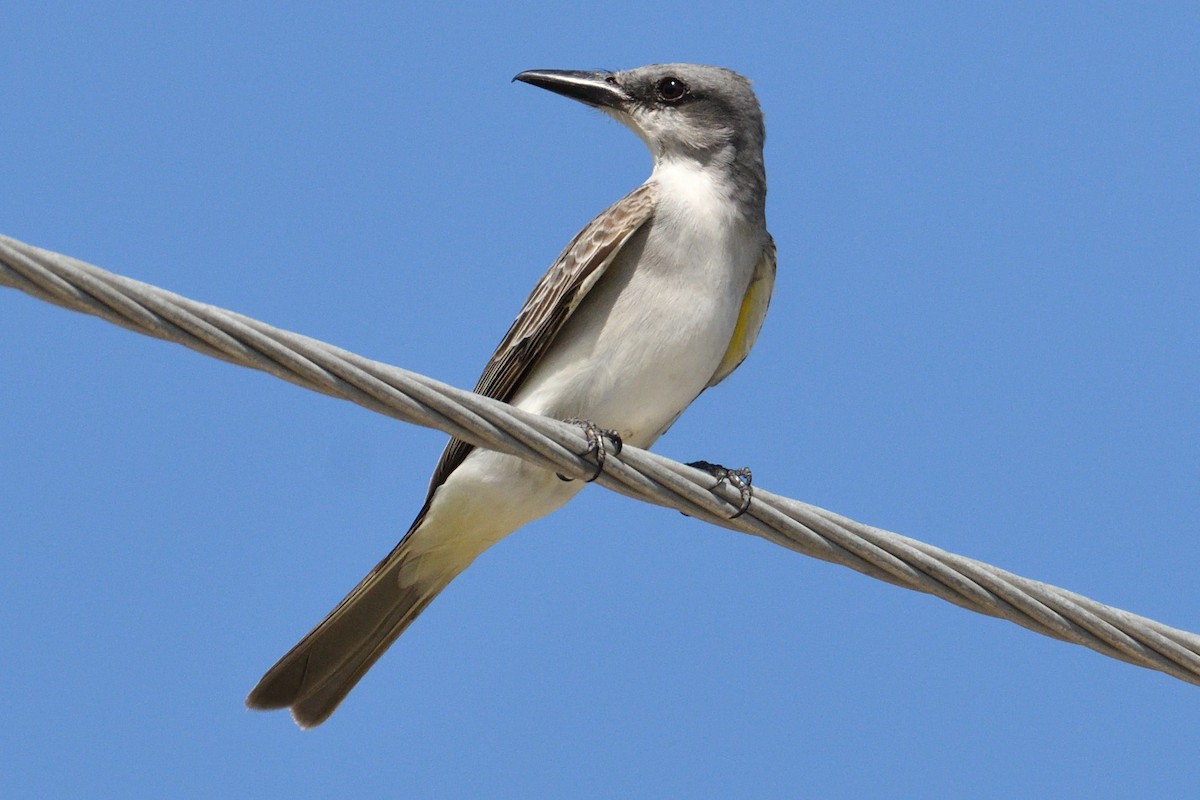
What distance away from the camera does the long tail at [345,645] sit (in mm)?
6883

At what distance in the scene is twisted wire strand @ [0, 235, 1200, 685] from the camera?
380 centimetres

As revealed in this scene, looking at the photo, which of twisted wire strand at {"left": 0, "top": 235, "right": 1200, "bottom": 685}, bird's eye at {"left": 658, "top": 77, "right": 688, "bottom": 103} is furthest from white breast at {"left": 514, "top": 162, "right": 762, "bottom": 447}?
twisted wire strand at {"left": 0, "top": 235, "right": 1200, "bottom": 685}

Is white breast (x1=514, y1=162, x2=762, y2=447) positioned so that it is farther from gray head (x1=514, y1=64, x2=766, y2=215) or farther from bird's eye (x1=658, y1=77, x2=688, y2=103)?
bird's eye (x1=658, y1=77, x2=688, y2=103)

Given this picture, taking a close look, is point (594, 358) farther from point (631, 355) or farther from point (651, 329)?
point (651, 329)

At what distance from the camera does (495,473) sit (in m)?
6.60

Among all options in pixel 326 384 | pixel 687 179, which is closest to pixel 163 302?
pixel 326 384

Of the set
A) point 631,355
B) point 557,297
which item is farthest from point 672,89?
point 631,355

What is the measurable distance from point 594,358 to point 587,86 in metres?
1.86

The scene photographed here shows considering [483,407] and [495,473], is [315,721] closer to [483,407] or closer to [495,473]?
[495,473]

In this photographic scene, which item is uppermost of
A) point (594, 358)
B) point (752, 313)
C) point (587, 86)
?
point (587, 86)

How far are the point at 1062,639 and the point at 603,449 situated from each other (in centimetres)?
148

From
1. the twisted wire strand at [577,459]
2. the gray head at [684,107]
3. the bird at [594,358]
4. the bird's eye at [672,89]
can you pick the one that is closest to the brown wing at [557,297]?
the bird at [594,358]

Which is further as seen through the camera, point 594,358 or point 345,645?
point 345,645

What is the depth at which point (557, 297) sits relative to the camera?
21.7 feet
